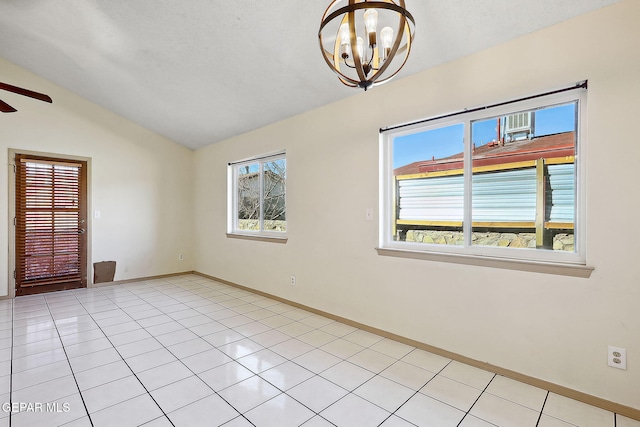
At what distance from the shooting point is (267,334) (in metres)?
3.03

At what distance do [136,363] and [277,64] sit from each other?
9.34 feet

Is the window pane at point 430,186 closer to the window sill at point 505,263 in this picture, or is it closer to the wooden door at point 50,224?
the window sill at point 505,263

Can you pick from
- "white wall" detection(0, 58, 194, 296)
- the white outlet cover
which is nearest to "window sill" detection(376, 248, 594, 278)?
the white outlet cover

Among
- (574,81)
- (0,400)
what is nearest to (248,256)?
(0,400)

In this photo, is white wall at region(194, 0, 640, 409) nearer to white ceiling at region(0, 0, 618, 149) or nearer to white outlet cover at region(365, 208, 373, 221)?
white outlet cover at region(365, 208, 373, 221)

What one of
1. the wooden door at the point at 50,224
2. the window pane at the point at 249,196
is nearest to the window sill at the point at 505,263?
the window pane at the point at 249,196

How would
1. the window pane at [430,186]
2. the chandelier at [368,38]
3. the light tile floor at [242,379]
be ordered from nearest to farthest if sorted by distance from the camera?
the chandelier at [368,38], the light tile floor at [242,379], the window pane at [430,186]

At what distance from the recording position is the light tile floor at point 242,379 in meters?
1.81

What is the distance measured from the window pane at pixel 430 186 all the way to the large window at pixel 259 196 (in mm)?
1668

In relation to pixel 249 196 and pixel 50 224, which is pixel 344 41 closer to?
pixel 249 196

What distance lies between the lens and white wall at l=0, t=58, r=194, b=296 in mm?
4234

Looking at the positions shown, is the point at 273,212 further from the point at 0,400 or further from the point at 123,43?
the point at 0,400

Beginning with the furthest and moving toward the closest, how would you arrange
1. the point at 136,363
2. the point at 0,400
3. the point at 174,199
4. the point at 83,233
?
the point at 174,199 < the point at 83,233 < the point at 136,363 < the point at 0,400

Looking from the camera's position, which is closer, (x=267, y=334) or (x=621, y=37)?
(x=621, y=37)
